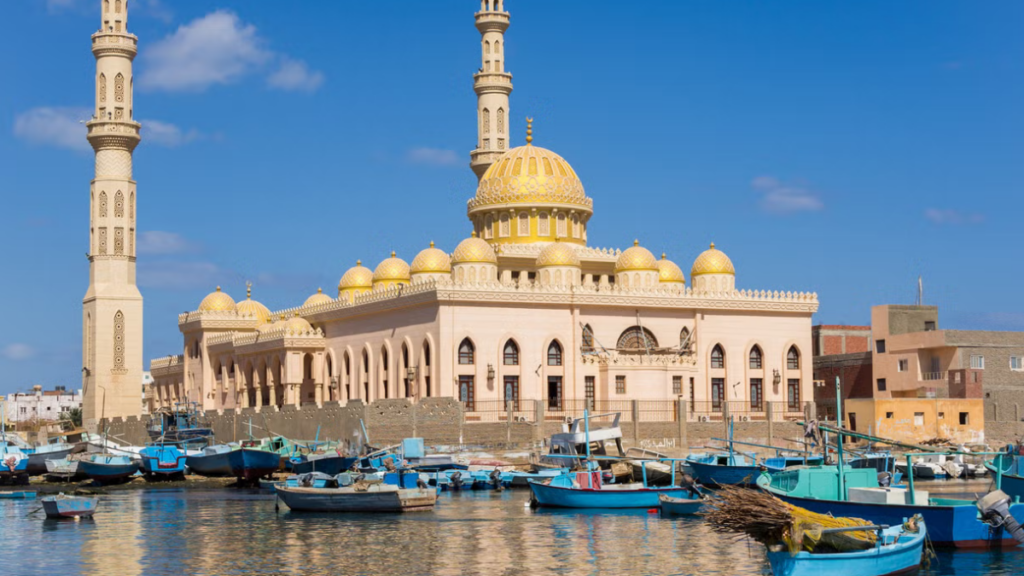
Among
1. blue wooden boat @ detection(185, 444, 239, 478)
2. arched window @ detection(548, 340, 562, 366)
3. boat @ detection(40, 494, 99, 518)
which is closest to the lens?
boat @ detection(40, 494, 99, 518)

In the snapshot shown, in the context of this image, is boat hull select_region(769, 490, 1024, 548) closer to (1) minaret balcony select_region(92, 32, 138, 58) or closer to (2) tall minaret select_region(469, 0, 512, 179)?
(2) tall minaret select_region(469, 0, 512, 179)

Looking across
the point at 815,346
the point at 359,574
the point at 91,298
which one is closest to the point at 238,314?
the point at 91,298

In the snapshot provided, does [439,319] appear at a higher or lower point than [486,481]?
higher

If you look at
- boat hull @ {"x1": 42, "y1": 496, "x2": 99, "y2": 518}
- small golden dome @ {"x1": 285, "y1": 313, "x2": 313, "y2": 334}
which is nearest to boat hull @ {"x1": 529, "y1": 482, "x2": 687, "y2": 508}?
boat hull @ {"x1": 42, "y1": 496, "x2": 99, "y2": 518}

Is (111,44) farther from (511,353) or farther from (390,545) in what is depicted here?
(390,545)

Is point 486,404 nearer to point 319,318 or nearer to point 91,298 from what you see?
point 319,318

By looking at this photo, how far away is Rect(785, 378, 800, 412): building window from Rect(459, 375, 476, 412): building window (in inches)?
558

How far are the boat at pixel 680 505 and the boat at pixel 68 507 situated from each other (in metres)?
14.8

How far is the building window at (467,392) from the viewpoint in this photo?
5675 centimetres

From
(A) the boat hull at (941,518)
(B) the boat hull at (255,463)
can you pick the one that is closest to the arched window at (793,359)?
(B) the boat hull at (255,463)

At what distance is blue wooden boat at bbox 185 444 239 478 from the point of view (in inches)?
2100

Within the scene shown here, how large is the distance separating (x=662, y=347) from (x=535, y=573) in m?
33.6

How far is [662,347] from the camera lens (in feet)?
199

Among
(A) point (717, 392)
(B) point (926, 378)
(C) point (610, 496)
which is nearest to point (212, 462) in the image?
(C) point (610, 496)
